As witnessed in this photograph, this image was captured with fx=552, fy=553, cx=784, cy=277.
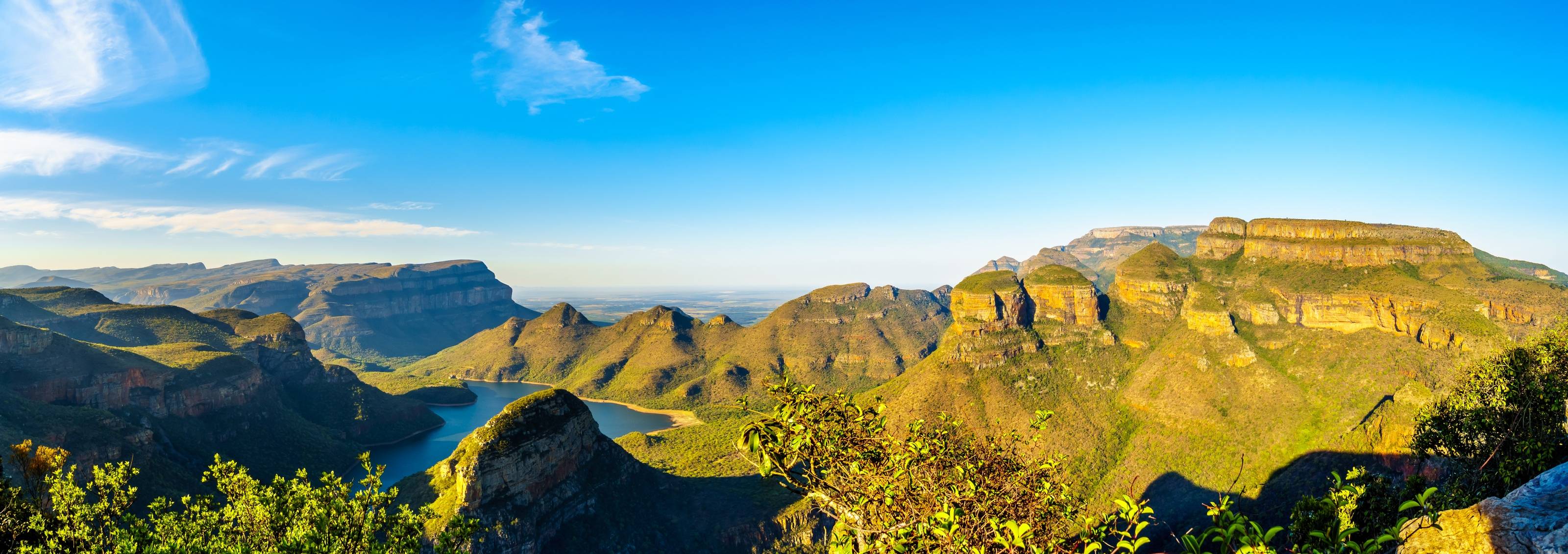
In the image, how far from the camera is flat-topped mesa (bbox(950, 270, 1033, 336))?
95062 millimetres

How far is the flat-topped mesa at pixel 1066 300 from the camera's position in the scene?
3871 inches

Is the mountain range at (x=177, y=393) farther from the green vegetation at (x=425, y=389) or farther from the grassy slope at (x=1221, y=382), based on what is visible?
the grassy slope at (x=1221, y=382)

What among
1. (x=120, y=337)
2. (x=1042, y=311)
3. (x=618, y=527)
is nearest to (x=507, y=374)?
(x=120, y=337)

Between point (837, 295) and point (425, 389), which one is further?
point (837, 295)

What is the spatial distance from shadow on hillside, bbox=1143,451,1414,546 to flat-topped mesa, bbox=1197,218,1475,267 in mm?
48594

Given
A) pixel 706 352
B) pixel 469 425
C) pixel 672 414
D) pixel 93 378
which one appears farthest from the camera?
pixel 706 352

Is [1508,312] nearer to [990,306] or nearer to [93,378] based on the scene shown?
[990,306]

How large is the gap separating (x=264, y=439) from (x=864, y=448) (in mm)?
104331

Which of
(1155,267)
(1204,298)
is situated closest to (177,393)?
(1204,298)

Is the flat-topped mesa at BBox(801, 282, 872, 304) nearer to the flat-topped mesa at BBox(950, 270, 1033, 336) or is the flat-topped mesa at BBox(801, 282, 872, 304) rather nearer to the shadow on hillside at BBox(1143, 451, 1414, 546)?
the flat-topped mesa at BBox(950, 270, 1033, 336)

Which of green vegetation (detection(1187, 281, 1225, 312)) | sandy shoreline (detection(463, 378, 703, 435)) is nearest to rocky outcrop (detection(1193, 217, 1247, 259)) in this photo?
green vegetation (detection(1187, 281, 1225, 312))

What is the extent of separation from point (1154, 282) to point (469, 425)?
144 meters

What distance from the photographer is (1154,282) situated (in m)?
97.9

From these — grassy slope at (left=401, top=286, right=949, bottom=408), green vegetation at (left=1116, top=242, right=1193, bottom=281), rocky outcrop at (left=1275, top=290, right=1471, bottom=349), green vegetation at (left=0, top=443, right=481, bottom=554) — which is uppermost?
green vegetation at (left=1116, top=242, right=1193, bottom=281)
